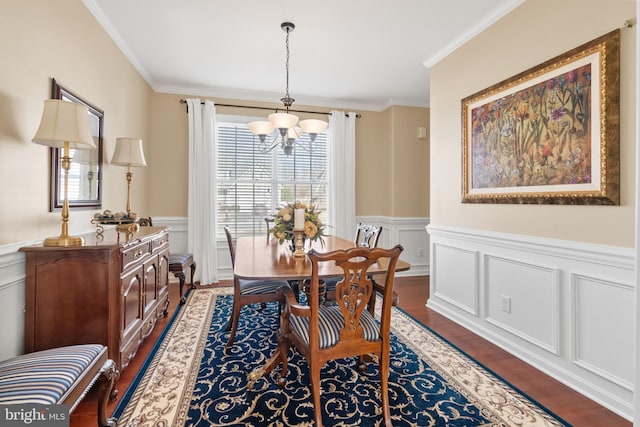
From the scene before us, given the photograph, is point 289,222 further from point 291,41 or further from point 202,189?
point 202,189

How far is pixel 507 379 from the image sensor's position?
213cm

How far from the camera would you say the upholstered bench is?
3.83ft

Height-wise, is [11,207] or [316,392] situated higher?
[11,207]

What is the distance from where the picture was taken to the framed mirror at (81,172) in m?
2.13

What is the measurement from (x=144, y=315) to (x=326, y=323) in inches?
60.4

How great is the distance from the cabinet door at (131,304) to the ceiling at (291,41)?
7.21 ft

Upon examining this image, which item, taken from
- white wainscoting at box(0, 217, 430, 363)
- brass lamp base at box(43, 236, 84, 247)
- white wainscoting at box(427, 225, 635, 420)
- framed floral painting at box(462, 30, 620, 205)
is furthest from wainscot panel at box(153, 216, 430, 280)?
brass lamp base at box(43, 236, 84, 247)

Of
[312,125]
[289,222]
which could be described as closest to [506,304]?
[289,222]

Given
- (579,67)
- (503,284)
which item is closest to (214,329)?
(503,284)

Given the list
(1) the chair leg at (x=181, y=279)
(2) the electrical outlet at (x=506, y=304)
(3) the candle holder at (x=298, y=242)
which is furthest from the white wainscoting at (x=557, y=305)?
(1) the chair leg at (x=181, y=279)

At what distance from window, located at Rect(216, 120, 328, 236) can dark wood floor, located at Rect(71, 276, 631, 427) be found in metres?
1.75

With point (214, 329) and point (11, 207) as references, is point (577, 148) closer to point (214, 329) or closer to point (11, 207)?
point (214, 329)

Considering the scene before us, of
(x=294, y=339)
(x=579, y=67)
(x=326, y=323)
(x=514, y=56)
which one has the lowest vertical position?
(x=294, y=339)

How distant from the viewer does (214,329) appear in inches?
115
